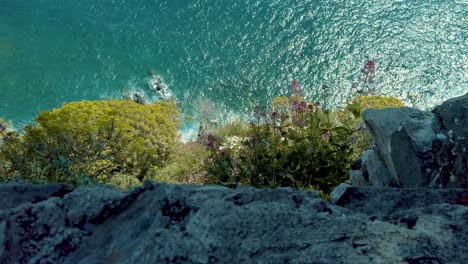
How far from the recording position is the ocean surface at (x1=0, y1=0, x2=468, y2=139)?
1372cm

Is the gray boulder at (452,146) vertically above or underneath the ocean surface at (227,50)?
underneath

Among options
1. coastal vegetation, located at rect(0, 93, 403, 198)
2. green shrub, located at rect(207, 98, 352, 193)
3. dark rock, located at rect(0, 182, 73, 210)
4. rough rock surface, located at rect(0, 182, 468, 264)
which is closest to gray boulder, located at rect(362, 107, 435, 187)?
coastal vegetation, located at rect(0, 93, 403, 198)

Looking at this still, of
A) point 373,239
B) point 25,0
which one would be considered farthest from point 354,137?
point 25,0

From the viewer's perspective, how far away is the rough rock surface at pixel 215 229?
4.04 feet

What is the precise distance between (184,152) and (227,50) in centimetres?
598

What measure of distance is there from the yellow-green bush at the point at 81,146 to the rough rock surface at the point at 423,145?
2.49 metres

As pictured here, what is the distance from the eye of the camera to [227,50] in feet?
49.2

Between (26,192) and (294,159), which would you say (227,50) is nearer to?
(294,159)

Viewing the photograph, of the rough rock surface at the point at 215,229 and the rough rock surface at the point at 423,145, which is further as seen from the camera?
the rough rock surface at the point at 423,145

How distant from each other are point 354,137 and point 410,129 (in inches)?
91.4

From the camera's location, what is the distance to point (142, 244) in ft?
4.08

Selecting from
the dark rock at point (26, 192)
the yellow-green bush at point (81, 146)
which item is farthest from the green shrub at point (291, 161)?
the dark rock at point (26, 192)

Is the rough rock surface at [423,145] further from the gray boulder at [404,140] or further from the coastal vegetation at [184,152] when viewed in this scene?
the coastal vegetation at [184,152]

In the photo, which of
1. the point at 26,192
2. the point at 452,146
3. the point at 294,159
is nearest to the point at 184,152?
the point at 294,159
